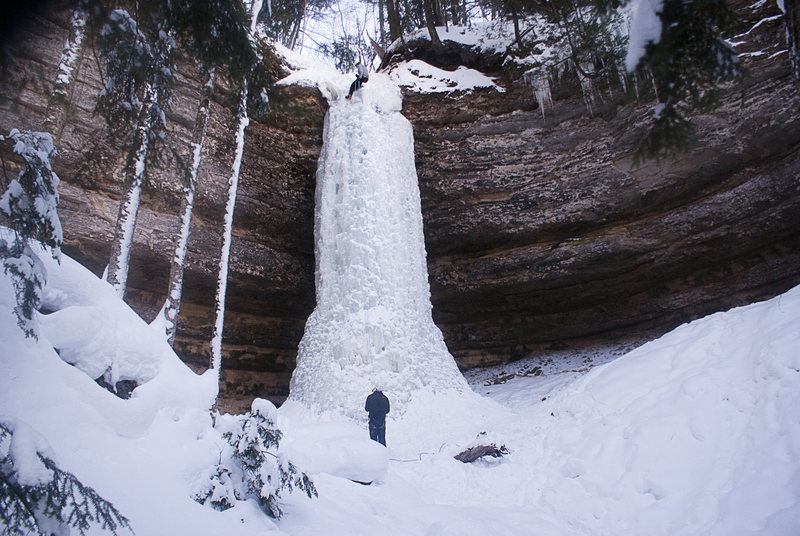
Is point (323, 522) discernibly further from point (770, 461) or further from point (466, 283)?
point (466, 283)

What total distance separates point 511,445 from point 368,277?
13.7 ft

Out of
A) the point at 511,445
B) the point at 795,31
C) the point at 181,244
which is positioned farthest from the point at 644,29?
the point at 181,244

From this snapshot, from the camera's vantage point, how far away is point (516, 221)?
40.5 feet

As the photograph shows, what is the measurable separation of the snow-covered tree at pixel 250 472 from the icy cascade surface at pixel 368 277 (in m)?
4.96

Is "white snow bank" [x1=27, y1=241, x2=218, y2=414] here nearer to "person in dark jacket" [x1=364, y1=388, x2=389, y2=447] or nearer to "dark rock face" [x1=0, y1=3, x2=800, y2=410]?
"person in dark jacket" [x1=364, y1=388, x2=389, y2=447]

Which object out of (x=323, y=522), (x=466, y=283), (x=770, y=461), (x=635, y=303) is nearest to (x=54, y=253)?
(x=323, y=522)

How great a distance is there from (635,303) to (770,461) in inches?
363

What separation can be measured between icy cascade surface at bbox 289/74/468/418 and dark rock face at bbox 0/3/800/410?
136cm

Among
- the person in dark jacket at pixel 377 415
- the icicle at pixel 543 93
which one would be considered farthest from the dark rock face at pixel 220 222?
the icicle at pixel 543 93

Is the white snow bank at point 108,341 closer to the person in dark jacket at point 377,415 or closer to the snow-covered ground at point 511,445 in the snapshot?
the snow-covered ground at point 511,445

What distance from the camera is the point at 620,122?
37.2 feet

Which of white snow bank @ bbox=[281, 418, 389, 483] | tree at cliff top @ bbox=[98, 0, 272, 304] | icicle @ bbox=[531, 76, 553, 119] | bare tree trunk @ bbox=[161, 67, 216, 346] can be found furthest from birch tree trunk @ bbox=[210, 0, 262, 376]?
icicle @ bbox=[531, 76, 553, 119]

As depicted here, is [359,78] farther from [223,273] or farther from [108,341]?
[108,341]

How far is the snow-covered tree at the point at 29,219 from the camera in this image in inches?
88.7
